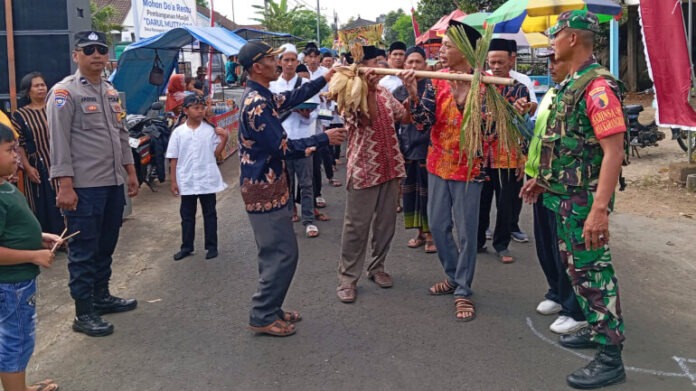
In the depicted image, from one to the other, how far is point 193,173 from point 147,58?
761cm

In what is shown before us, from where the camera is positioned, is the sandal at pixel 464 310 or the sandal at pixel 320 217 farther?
the sandal at pixel 320 217

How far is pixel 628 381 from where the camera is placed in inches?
134

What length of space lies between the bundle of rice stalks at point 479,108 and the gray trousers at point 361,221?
3.38 feet

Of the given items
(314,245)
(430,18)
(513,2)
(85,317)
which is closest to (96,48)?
(85,317)

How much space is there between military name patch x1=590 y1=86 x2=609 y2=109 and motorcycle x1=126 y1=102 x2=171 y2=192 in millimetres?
6959

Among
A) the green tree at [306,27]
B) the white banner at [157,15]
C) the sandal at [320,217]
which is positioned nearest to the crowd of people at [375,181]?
the sandal at [320,217]

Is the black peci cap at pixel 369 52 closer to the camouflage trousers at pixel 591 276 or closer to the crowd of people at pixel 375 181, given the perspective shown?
the crowd of people at pixel 375 181

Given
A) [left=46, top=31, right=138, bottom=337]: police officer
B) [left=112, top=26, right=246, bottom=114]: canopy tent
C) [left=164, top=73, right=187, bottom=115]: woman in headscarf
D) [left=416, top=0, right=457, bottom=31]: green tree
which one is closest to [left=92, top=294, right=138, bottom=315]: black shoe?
[left=46, top=31, right=138, bottom=337]: police officer

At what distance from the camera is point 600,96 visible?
316cm

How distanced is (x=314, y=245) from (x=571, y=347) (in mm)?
3056

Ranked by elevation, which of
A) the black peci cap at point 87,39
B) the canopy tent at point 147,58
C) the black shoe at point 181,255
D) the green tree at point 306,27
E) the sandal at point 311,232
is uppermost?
the green tree at point 306,27

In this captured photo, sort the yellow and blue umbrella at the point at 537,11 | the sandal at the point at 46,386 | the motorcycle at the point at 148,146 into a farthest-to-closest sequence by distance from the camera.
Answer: the motorcycle at the point at 148,146 → the yellow and blue umbrella at the point at 537,11 → the sandal at the point at 46,386

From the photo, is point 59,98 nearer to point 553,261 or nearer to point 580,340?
point 553,261

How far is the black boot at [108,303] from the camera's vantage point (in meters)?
4.55
